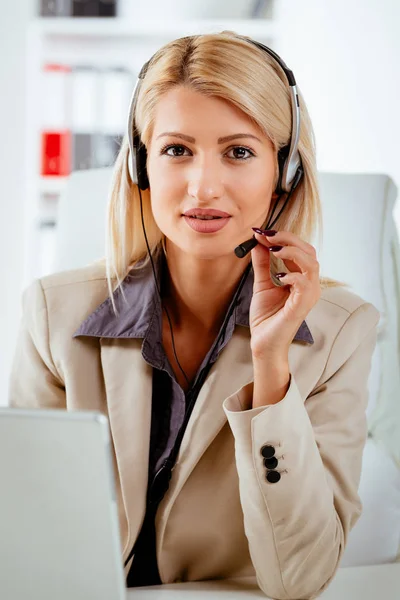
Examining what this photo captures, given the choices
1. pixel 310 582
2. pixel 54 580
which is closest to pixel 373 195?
pixel 310 582

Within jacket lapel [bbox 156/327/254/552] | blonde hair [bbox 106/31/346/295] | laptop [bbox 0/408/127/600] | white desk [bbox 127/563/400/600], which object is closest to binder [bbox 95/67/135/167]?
blonde hair [bbox 106/31/346/295]

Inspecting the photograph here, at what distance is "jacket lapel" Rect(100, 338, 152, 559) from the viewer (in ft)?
3.47

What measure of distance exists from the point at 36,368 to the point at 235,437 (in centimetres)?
38

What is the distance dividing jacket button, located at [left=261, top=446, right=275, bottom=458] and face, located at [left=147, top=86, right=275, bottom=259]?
305mm

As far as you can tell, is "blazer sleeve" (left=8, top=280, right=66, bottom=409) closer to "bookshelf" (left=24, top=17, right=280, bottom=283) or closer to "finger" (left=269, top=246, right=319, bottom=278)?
"finger" (left=269, top=246, right=319, bottom=278)

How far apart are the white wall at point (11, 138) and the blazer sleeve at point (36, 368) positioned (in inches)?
61.6

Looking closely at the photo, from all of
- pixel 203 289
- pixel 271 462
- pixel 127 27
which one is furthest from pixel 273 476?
pixel 127 27

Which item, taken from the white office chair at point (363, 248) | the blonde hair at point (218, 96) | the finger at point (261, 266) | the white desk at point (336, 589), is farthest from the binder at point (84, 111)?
the white desk at point (336, 589)

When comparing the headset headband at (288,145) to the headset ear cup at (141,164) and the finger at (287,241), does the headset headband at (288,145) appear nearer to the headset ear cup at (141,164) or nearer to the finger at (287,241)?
the headset ear cup at (141,164)

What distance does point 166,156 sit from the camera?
1.13 meters

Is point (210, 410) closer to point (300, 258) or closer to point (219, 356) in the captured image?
point (219, 356)

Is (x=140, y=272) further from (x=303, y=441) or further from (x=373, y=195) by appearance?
(x=373, y=195)

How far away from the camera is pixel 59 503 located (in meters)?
0.56

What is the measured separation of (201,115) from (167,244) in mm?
272
